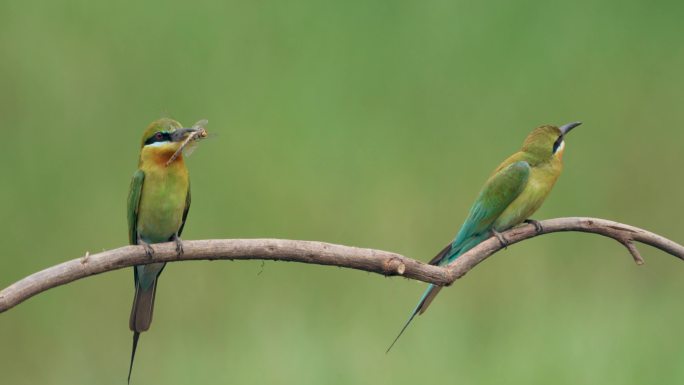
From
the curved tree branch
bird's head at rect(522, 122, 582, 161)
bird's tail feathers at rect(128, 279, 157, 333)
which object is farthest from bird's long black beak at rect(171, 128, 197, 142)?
bird's head at rect(522, 122, 582, 161)

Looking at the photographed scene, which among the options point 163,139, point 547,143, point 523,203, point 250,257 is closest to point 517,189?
point 523,203

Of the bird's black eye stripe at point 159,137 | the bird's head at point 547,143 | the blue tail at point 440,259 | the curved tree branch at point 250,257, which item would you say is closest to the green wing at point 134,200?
the bird's black eye stripe at point 159,137

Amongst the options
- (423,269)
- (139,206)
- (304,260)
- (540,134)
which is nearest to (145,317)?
(139,206)

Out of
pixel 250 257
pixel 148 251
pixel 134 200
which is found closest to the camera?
pixel 250 257

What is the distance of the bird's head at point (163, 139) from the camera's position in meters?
2.67

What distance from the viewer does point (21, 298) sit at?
207 centimetres

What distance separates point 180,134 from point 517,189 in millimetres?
1184

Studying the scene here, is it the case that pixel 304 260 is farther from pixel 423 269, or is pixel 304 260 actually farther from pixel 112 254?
pixel 112 254

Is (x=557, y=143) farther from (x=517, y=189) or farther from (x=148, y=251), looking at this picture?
(x=148, y=251)

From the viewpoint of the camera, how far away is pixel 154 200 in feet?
9.52

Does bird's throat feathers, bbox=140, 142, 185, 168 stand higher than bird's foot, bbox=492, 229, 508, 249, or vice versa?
bird's throat feathers, bbox=140, 142, 185, 168

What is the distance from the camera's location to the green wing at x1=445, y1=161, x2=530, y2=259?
9.39ft

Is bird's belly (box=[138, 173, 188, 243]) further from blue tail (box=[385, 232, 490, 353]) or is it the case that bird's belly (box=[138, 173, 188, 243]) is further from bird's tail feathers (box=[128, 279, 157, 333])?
blue tail (box=[385, 232, 490, 353])

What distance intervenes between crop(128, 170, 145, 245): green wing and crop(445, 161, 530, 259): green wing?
3.72ft
